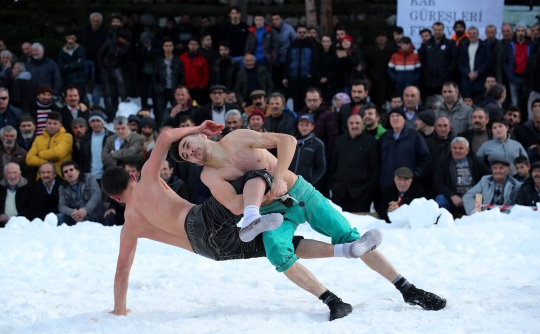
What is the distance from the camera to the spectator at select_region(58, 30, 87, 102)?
468 inches

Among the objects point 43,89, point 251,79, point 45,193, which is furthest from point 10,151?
point 251,79

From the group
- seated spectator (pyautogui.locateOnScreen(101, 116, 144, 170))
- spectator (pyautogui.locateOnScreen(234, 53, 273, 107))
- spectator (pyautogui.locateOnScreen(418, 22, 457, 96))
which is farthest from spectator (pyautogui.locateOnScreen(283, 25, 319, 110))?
seated spectator (pyautogui.locateOnScreen(101, 116, 144, 170))

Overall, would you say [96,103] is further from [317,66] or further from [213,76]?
[317,66]

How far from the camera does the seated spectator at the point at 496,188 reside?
8.27 m

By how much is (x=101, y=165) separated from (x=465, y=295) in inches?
208

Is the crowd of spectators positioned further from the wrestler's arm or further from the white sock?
the white sock

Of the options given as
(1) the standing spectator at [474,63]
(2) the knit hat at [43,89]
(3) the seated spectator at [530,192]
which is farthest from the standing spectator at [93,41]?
(3) the seated spectator at [530,192]

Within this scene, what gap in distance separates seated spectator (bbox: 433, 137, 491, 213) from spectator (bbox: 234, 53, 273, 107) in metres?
3.43

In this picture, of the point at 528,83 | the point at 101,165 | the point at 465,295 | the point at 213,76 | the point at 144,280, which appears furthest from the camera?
the point at 213,76

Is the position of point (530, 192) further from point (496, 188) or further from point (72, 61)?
point (72, 61)

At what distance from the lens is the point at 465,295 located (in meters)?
5.53

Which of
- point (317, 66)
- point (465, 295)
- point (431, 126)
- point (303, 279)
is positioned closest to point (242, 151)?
point (303, 279)

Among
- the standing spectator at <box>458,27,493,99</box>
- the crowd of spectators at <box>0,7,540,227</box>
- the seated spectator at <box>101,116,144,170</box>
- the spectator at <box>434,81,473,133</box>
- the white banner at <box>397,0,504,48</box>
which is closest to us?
the crowd of spectators at <box>0,7,540,227</box>

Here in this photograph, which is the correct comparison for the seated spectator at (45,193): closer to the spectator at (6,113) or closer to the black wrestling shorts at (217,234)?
the spectator at (6,113)
